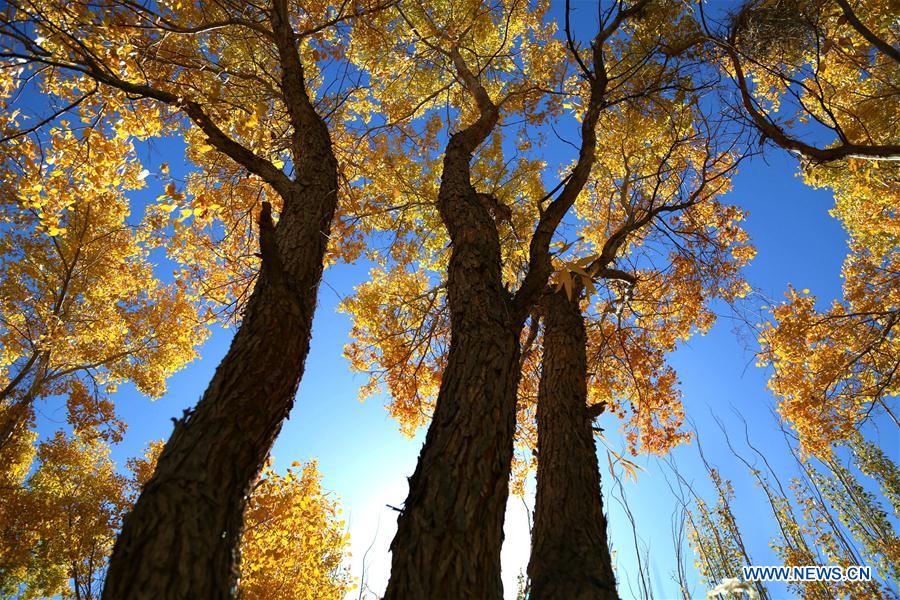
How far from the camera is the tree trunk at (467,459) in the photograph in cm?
135

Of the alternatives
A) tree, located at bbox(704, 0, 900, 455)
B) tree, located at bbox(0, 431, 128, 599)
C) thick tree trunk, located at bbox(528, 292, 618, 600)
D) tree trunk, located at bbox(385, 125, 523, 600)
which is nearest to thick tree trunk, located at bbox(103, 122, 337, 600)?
tree trunk, located at bbox(385, 125, 523, 600)

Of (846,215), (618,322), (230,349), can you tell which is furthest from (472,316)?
(846,215)

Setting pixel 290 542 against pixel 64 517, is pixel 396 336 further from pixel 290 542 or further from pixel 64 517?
pixel 64 517

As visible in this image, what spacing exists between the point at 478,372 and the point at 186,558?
1.25m

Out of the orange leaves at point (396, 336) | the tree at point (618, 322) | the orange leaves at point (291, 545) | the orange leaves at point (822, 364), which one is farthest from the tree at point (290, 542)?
the orange leaves at point (822, 364)

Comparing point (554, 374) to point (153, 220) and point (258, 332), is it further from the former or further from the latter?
point (153, 220)

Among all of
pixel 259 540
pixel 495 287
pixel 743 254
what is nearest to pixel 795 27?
pixel 743 254

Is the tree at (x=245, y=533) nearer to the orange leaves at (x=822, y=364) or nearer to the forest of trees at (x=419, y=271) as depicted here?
the forest of trees at (x=419, y=271)

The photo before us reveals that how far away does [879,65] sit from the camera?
5727 millimetres

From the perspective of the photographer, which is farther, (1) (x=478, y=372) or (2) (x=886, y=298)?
(2) (x=886, y=298)

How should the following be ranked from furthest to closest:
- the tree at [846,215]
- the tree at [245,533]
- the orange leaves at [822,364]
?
the tree at [245,533], the orange leaves at [822,364], the tree at [846,215]

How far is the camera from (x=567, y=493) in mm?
2635

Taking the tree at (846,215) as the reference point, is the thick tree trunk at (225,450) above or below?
below

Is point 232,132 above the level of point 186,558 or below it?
above
